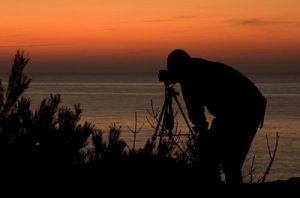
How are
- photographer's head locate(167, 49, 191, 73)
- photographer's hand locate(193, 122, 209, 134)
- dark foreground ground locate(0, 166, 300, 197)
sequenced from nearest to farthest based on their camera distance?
dark foreground ground locate(0, 166, 300, 197) < photographer's head locate(167, 49, 191, 73) < photographer's hand locate(193, 122, 209, 134)

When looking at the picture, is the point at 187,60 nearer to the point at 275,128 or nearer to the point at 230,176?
the point at 230,176

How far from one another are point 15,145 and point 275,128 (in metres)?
54.4

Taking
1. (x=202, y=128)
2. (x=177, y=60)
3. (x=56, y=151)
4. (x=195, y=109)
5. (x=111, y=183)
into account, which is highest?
(x=177, y=60)

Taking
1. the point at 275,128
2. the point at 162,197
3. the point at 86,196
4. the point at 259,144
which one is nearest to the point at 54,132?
the point at 86,196

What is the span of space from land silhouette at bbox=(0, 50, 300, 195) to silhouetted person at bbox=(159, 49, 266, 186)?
35.6 inches

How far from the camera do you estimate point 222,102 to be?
702 cm

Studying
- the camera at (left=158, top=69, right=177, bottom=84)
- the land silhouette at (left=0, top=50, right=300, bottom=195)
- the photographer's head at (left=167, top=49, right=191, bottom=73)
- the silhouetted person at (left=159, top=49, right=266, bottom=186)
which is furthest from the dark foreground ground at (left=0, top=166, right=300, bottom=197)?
the photographer's head at (left=167, top=49, right=191, bottom=73)

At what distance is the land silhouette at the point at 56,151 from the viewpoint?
5430mm

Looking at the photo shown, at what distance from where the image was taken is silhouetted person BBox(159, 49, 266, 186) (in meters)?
6.86

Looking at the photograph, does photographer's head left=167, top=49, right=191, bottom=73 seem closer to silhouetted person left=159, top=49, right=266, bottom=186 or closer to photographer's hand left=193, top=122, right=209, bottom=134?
silhouetted person left=159, top=49, right=266, bottom=186

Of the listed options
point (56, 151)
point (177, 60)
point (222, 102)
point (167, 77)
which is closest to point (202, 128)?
point (222, 102)

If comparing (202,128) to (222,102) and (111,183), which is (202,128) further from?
(111,183)

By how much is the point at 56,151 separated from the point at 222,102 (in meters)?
2.19

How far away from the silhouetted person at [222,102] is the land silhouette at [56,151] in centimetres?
90
